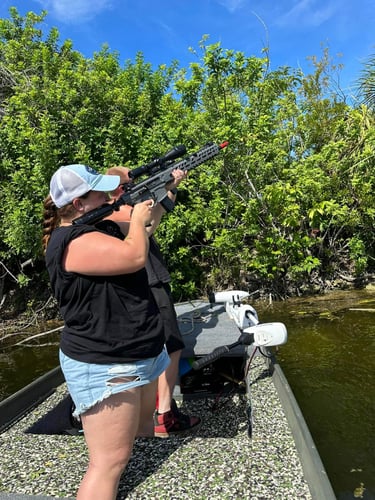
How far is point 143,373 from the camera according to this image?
74.5 inches

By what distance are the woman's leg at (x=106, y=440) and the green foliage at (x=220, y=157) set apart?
7348 mm

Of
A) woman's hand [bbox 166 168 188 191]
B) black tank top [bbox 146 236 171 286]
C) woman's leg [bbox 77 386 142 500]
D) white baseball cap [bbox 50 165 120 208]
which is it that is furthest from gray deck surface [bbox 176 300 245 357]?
white baseball cap [bbox 50 165 120 208]

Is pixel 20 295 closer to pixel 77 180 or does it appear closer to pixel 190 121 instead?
pixel 190 121

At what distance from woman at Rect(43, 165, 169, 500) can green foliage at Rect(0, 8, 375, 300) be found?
279 inches

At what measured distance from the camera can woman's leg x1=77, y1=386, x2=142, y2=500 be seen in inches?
69.8

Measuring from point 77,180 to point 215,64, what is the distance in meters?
7.69

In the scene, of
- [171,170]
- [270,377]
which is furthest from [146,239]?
[270,377]


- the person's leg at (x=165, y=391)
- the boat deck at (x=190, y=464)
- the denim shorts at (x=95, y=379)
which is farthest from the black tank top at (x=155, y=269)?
the denim shorts at (x=95, y=379)

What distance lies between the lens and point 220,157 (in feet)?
31.1

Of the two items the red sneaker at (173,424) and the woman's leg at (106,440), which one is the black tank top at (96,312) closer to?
the woman's leg at (106,440)

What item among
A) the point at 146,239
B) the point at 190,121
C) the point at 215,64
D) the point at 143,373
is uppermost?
the point at 215,64

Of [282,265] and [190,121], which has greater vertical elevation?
[190,121]

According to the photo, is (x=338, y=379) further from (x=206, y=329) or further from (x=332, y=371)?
(x=206, y=329)

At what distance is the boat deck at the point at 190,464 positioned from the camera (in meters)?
2.38
